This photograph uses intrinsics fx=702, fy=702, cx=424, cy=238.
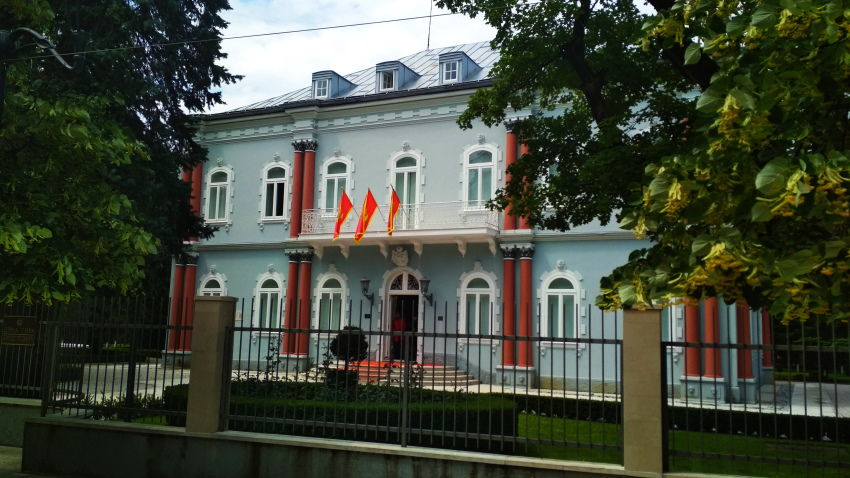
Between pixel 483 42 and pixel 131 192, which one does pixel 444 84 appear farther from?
pixel 131 192

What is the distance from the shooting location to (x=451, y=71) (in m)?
24.1

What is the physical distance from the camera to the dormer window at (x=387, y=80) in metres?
25.6

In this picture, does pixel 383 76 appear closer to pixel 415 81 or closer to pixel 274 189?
pixel 415 81

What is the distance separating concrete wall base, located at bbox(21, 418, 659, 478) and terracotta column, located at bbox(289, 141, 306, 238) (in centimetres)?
1524

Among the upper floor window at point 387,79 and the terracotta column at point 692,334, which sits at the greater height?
the upper floor window at point 387,79

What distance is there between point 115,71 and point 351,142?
32.4ft

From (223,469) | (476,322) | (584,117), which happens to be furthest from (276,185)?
(223,469)

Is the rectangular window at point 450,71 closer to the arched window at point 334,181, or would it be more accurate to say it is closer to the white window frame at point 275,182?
the arched window at point 334,181

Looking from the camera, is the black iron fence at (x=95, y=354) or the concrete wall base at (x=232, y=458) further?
the black iron fence at (x=95, y=354)

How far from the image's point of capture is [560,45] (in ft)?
38.1

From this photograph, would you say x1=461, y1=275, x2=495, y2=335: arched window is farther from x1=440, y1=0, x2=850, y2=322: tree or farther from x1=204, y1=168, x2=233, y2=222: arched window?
x1=440, y1=0, x2=850, y2=322: tree

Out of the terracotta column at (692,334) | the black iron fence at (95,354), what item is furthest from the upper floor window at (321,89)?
the black iron fence at (95,354)

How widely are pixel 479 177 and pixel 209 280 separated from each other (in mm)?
10983

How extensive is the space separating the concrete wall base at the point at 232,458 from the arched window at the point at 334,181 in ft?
50.8
